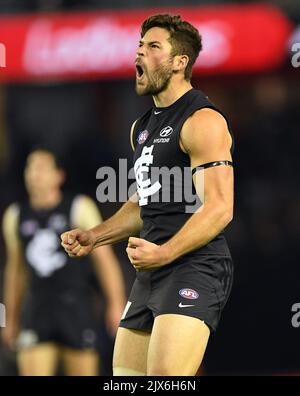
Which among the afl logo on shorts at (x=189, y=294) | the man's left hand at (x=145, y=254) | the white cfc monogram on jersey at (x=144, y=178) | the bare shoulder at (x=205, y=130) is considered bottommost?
the afl logo on shorts at (x=189, y=294)

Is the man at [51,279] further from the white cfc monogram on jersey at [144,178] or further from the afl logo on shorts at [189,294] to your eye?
the afl logo on shorts at [189,294]

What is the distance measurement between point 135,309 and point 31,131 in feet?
31.4

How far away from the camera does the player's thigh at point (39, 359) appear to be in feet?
30.2

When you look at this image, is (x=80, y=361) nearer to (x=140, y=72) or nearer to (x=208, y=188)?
(x=140, y=72)

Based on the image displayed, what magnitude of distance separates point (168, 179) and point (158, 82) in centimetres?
58

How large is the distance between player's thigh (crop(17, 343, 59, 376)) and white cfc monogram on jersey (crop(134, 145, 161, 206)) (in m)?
3.41

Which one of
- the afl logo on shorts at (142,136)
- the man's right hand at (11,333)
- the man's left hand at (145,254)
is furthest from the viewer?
the man's right hand at (11,333)

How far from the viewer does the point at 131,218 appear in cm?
642

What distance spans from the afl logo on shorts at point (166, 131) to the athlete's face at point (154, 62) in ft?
0.83

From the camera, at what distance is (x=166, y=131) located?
19.9 ft

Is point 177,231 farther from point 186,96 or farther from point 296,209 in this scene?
point 296,209

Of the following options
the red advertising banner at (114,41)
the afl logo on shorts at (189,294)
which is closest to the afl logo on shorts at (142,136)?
the afl logo on shorts at (189,294)

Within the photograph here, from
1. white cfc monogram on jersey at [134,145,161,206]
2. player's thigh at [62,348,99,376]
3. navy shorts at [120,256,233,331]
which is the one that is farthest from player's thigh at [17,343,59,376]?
white cfc monogram on jersey at [134,145,161,206]

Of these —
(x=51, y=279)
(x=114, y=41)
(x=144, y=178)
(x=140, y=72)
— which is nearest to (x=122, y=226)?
(x=144, y=178)
